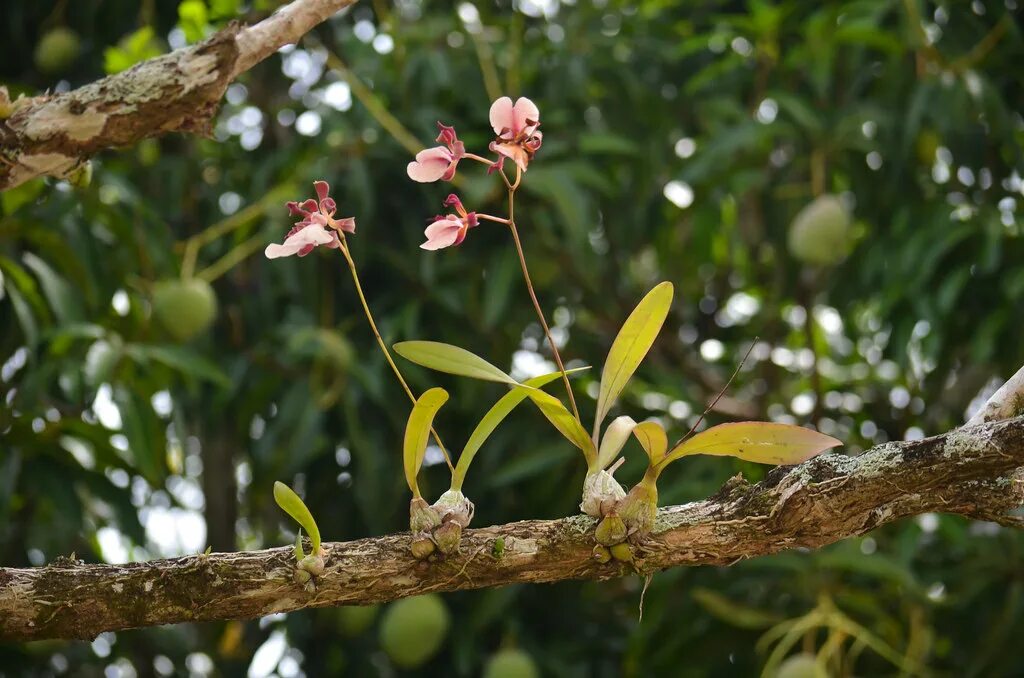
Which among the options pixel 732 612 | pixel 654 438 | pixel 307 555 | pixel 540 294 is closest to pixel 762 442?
pixel 654 438

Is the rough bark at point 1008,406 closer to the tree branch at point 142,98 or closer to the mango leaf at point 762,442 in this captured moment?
the mango leaf at point 762,442

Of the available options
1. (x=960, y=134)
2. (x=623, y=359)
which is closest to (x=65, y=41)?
(x=960, y=134)

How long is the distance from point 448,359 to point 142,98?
30 centimetres

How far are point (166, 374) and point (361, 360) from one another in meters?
0.34

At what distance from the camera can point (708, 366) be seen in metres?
2.63

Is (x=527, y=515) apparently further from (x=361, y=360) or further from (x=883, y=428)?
(x=883, y=428)

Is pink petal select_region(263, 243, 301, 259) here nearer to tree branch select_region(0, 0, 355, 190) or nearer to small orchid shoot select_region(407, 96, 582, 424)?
small orchid shoot select_region(407, 96, 582, 424)

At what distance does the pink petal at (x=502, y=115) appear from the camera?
81cm

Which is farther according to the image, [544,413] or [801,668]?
[801,668]

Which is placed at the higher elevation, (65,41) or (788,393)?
(65,41)

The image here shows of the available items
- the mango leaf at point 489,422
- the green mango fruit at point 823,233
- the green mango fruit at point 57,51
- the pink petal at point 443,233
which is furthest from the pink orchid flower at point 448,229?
the green mango fruit at point 57,51

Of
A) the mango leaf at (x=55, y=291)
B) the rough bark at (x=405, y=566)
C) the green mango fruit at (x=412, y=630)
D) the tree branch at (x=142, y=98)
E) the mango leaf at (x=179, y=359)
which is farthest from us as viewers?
the green mango fruit at (x=412, y=630)

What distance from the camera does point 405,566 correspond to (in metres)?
0.79

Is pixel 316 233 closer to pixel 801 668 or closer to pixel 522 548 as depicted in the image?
pixel 522 548
